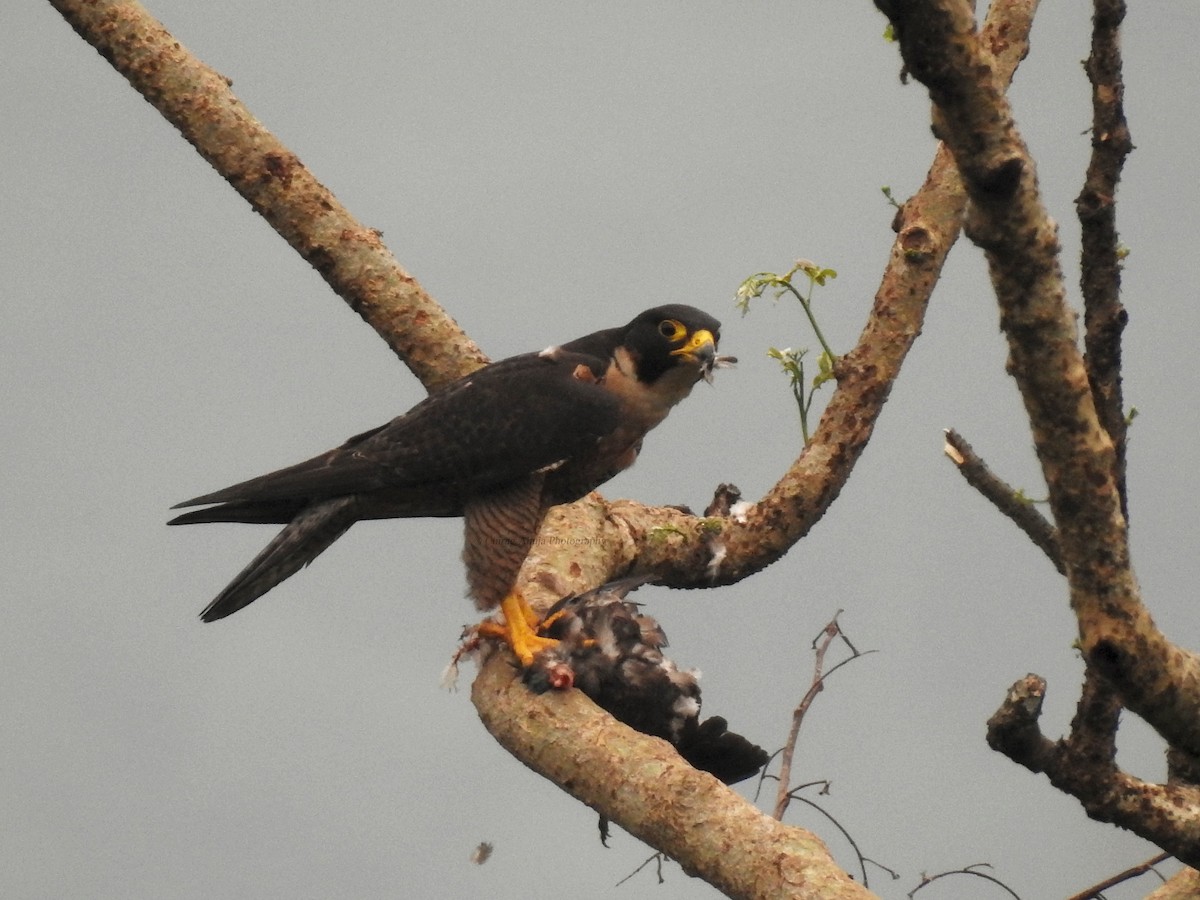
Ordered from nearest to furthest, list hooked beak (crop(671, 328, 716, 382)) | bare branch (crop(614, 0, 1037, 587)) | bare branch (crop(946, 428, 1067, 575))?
bare branch (crop(946, 428, 1067, 575)) < hooked beak (crop(671, 328, 716, 382)) < bare branch (crop(614, 0, 1037, 587))

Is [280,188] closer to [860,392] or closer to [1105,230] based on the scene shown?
[860,392]

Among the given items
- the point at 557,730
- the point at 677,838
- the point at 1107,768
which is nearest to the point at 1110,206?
the point at 1107,768

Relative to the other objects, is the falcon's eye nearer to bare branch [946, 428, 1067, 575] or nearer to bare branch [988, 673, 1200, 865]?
bare branch [946, 428, 1067, 575]

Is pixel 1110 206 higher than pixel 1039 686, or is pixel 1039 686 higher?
pixel 1110 206

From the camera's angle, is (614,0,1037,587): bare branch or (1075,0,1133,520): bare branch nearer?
(1075,0,1133,520): bare branch

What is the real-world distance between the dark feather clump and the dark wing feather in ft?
1.50

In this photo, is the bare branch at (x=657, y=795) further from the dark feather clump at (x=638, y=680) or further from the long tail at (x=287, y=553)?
the long tail at (x=287, y=553)

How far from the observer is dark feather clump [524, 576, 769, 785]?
3.94m

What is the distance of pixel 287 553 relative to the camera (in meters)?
4.14

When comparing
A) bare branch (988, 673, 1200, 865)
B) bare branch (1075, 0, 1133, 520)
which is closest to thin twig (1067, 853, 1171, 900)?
bare branch (988, 673, 1200, 865)

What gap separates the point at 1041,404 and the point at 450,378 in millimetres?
2860

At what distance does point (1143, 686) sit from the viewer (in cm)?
249

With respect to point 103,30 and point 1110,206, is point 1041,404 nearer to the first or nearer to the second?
point 1110,206

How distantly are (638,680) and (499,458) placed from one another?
71cm
